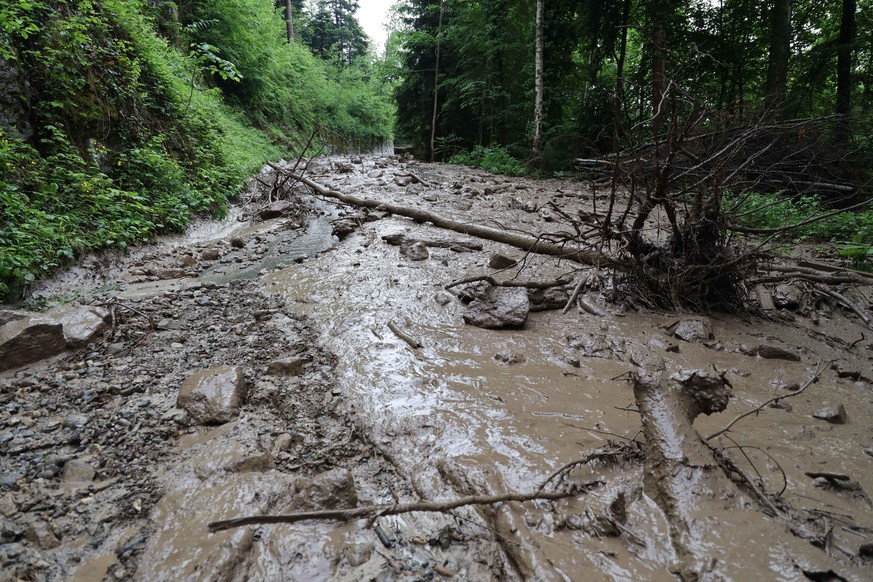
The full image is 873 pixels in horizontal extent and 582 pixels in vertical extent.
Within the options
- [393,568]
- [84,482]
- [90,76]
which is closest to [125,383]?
[84,482]

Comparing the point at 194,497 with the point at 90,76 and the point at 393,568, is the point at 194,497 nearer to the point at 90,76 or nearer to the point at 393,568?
the point at 393,568

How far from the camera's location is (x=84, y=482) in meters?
2.01

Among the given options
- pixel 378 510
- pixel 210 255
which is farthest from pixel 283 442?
pixel 210 255

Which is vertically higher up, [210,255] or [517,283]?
[517,283]

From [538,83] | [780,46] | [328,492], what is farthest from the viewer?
[538,83]

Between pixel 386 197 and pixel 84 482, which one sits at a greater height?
pixel 386 197

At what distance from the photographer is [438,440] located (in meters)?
2.36

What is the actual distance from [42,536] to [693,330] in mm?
4510

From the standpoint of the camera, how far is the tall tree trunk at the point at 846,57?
9172mm

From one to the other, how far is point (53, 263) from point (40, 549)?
4126mm

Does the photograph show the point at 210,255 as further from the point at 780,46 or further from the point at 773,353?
the point at 780,46

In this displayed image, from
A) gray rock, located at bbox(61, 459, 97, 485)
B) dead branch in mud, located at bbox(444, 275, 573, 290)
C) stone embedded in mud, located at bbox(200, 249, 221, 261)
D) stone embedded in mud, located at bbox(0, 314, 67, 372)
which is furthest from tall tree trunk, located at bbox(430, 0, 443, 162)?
gray rock, located at bbox(61, 459, 97, 485)

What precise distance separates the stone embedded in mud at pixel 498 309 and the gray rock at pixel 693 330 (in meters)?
1.38

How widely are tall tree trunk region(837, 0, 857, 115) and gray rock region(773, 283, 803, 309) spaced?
821cm
